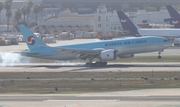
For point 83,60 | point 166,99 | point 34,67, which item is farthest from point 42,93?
point 83,60

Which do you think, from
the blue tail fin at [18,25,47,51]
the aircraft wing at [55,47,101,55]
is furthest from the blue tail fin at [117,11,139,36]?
the blue tail fin at [18,25,47,51]

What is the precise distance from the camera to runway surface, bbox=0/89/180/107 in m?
44.7

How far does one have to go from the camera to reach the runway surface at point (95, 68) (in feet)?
228

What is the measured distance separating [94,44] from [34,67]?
8.89 metres

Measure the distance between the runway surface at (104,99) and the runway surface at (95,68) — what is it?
17465 mm

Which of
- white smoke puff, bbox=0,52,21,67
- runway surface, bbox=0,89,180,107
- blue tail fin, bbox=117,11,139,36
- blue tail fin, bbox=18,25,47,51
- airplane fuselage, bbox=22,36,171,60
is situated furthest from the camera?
blue tail fin, bbox=117,11,139,36

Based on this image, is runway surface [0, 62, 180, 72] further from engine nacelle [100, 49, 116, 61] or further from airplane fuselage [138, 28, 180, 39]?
airplane fuselage [138, 28, 180, 39]

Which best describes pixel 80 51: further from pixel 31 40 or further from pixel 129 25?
pixel 129 25

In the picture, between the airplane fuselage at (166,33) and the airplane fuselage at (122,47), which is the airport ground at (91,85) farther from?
the airplane fuselage at (166,33)

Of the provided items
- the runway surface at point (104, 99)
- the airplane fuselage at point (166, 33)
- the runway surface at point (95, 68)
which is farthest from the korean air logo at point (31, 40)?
the airplane fuselage at point (166, 33)

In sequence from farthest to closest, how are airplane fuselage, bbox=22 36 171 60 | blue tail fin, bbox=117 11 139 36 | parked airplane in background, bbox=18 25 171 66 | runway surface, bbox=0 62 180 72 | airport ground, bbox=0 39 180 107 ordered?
blue tail fin, bbox=117 11 139 36 → airplane fuselage, bbox=22 36 171 60 → parked airplane in background, bbox=18 25 171 66 → runway surface, bbox=0 62 180 72 → airport ground, bbox=0 39 180 107

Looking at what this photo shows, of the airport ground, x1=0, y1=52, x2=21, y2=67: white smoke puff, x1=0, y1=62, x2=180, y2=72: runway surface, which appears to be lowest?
x1=0, y1=52, x2=21, y2=67: white smoke puff

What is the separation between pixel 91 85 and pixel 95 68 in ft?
54.1

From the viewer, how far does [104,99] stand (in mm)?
47312
